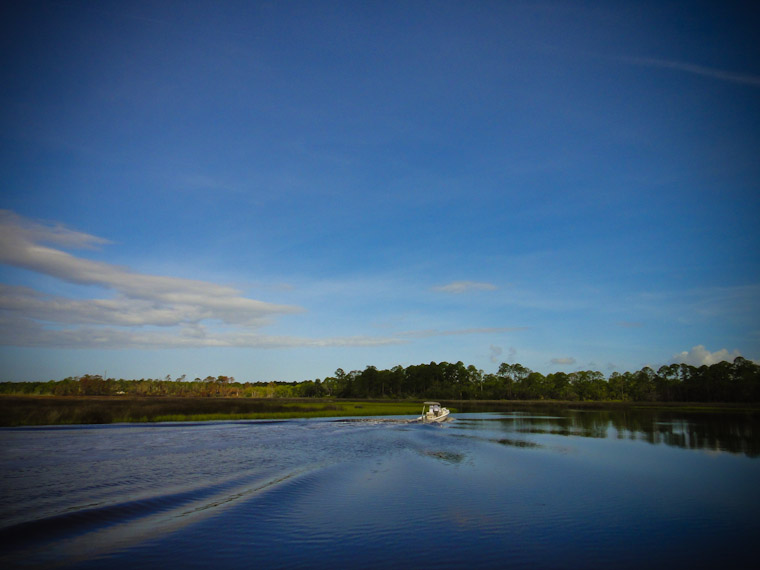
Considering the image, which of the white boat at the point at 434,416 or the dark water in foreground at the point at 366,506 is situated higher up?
the dark water in foreground at the point at 366,506

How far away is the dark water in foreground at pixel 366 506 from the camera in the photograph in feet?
43.6

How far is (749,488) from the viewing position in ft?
78.1

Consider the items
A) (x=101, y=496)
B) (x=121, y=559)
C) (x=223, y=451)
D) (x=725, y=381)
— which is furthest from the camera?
(x=725, y=381)

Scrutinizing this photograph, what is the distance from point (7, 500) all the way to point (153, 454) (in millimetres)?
13568

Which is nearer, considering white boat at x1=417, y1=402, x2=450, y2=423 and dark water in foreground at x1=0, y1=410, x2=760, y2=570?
dark water in foreground at x1=0, y1=410, x2=760, y2=570

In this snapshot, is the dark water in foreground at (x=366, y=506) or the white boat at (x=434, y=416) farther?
the white boat at (x=434, y=416)

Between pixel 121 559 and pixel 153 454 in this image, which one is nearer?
pixel 121 559

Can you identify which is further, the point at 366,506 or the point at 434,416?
the point at 434,416

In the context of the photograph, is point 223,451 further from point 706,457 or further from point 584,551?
point 706,457

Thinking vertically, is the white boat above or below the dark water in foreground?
below

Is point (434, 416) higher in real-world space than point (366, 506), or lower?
lower

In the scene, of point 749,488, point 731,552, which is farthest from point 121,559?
point 749,488

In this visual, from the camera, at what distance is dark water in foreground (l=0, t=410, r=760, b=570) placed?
1328 centimetres

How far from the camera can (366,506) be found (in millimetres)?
19078
